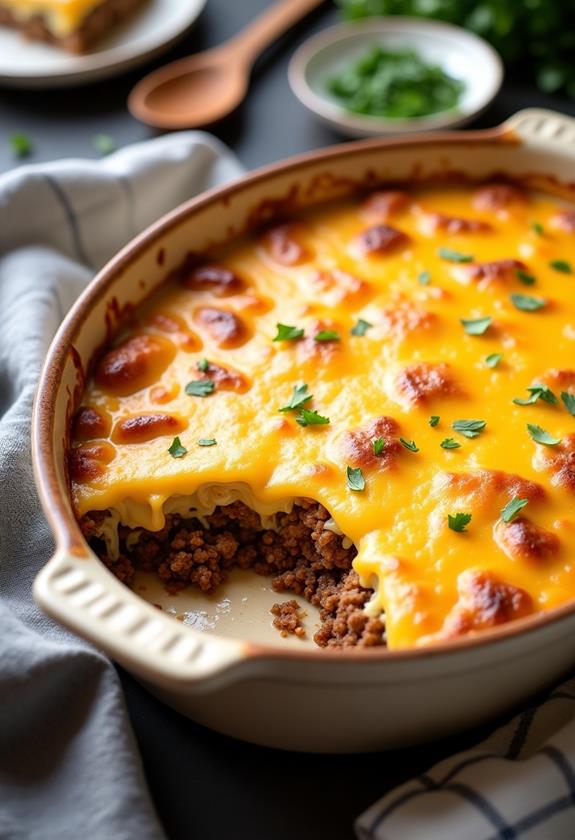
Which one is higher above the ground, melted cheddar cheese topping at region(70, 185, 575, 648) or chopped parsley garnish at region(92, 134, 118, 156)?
melted cheddar cheese topping at region(70, 185, 575, 648)

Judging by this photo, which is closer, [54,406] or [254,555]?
[54,406]

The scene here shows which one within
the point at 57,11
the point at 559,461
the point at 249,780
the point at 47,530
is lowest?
the point at 249,780

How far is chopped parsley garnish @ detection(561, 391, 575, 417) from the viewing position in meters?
2.74

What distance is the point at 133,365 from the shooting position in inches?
113

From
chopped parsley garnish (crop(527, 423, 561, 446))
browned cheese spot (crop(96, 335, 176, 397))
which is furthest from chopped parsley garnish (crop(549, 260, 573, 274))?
browned cheese spot (crop(96, 335, 176, 397))

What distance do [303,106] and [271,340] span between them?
1867 millimetres

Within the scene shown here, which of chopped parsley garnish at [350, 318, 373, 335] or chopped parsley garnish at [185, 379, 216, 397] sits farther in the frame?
chopped parsley garnish at [350, 318, 373, 335]

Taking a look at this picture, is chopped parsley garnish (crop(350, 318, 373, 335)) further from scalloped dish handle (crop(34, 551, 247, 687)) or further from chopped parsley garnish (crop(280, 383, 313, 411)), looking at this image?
scalloped dish handle (crop(34, 551, 247, 687))

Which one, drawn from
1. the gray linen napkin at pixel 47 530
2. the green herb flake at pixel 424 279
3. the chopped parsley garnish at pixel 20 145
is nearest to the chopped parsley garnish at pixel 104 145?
the chopped parsley garnish at pixel 20 145

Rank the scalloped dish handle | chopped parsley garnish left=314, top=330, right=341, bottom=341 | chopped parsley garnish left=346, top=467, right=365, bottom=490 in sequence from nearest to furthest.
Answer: the scalloped dish handle < chopped parsley garnish left=346, top=467, right=365, bottom=490 < chopped parsley garnish left=314, top=330, right=341, bottom=341

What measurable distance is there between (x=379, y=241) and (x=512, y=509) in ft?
3.77

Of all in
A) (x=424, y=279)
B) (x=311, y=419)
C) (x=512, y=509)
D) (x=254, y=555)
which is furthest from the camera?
(x=424, y=279)

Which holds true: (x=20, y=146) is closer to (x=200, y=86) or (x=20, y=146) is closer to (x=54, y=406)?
(x=200, y=86)

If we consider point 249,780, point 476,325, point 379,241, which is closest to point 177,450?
point 249,780
